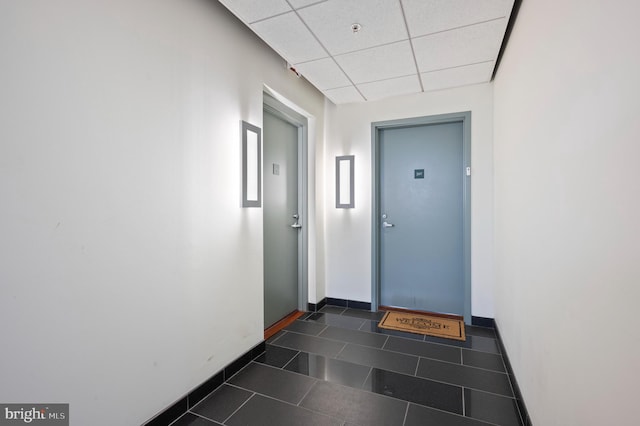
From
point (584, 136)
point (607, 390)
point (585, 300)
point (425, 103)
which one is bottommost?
point (607, 390)

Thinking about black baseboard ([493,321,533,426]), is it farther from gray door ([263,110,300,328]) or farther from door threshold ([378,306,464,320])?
gray door ([263,110,300,328])

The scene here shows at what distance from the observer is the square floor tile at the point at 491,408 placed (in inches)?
68.7

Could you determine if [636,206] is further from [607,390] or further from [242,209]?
[242,209]

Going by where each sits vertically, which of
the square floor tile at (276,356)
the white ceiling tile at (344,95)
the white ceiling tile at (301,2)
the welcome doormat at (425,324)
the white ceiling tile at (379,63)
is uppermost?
the white ceiling tile at (344,95)

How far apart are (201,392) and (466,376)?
193 centimetres

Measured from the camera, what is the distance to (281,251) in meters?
3.22

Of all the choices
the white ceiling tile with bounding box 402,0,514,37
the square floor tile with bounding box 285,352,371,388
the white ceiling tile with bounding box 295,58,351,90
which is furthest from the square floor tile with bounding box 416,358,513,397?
the white ceiling tile with bounding box 295,58,351,90

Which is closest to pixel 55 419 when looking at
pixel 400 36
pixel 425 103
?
pixel 400 36

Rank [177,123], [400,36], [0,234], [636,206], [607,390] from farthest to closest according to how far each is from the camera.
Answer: [400,36]
[177,123]
[0,234]
[607,390]
[636,206]

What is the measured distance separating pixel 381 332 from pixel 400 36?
2.68 m

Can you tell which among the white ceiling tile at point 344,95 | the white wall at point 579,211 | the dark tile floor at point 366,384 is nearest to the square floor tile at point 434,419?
the dark tile floor at point 366,384

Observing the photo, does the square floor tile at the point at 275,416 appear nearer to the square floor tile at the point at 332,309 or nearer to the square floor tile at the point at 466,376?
the square floor tile at the point at 466,376

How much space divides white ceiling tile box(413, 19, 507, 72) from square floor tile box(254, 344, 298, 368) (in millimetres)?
2767

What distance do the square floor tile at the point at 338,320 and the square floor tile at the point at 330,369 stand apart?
0.73 meters
